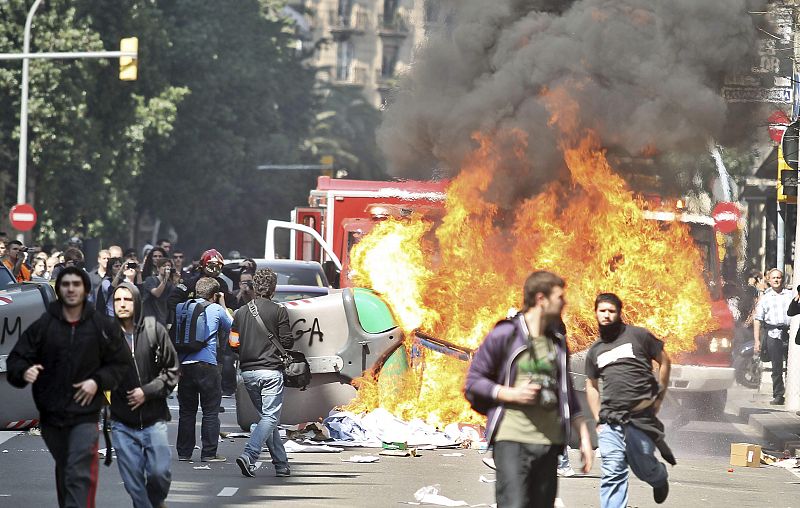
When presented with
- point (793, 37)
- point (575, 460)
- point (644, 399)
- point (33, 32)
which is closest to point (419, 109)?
point (793, 37)

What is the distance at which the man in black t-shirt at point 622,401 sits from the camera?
9.33 metres

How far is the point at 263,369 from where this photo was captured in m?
12.3

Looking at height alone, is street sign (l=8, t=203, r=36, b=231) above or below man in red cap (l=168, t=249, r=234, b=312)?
above

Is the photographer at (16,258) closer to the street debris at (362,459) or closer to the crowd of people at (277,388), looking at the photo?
the street debris at (362,459)

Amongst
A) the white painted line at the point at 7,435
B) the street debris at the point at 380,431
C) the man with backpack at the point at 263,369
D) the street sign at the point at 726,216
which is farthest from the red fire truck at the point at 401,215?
the street sign at the point at 726,216

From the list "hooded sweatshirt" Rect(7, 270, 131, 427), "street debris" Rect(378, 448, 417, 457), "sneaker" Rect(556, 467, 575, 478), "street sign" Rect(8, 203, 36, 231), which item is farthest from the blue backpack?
"street sign" Rect(8, 203, 36, 231)

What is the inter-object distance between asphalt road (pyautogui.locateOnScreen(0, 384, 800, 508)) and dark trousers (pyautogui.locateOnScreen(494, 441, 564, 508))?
3.49 m

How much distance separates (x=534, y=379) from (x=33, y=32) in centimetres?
3376

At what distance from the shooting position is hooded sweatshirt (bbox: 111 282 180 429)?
8648 millimetres

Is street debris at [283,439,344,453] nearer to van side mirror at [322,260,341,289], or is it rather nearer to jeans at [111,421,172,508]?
jeans at [111,421,172,508]

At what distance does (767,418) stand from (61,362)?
11932 mm

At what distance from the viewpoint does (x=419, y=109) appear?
754 inches

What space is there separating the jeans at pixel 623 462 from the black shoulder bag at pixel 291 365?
359 centimetres

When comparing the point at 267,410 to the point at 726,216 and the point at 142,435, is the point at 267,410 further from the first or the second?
the point at 726,216
